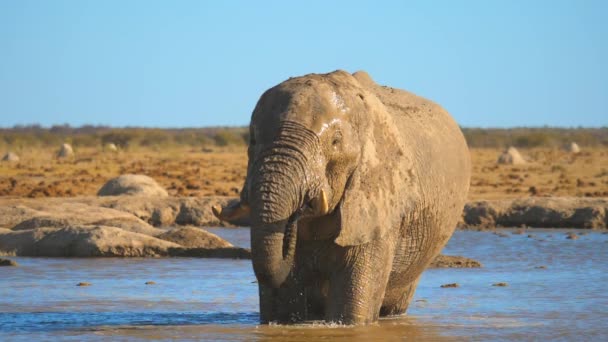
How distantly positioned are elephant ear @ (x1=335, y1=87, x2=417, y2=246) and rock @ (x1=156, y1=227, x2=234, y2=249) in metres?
6.66

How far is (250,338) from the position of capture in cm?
909

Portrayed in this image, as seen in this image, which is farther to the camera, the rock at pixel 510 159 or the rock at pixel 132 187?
the rock at pixel 510 159

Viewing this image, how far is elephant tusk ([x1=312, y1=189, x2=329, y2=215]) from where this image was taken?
8.30 meters

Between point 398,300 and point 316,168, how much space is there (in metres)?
2.54

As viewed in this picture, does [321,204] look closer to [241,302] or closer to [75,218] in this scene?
[241,302]

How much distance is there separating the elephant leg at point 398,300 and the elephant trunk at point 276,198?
2156 millimetres

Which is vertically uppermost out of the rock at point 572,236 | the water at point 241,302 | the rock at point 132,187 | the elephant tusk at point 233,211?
the elephant tusk at point 233,211

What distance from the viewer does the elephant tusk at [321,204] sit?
8305mm

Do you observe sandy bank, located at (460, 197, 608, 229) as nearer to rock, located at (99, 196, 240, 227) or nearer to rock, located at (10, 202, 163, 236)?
rock, located at (99, 196, 240, 227)

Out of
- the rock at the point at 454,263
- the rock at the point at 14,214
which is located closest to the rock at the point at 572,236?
the rock at the point at 454,263

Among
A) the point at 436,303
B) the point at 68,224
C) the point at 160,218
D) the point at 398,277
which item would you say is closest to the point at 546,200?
the point at 160,218

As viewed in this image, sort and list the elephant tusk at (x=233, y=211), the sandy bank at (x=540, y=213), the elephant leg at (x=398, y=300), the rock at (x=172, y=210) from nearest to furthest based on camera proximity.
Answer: the elephant tusk at (x=233, y=211) < the elephant leg at (x=398, y=300) < the sandy bank at (x=540, y=213) < the rock at (x=172, y=210)

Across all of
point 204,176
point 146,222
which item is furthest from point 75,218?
point 204,176

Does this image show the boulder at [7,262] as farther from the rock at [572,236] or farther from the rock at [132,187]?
the rock at [132,187]
